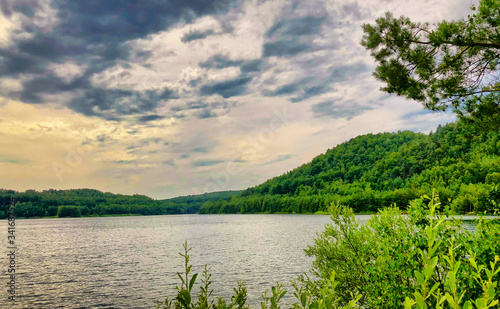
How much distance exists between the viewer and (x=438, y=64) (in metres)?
12.9

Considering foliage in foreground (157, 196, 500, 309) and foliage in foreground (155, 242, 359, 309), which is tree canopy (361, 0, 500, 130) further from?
foliage in foreground (155, 242, 359, 309)

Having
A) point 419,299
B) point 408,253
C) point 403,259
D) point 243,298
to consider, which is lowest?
point 403,259

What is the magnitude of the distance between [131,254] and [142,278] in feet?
69.9

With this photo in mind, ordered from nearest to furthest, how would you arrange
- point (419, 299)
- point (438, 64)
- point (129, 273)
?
point (419, 299) < point (438, 64) < point (129, 273)

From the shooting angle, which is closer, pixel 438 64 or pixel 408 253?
pixel 408 253

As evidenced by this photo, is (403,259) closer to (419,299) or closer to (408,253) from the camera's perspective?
(408,253)

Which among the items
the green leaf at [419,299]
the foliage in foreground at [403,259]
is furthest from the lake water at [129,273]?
the green leaf at [419,299]

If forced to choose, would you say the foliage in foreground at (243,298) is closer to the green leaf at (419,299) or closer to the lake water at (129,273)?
the green leaf at (419,299)

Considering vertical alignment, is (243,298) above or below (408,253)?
above

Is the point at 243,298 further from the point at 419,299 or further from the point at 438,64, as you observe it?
the point at 438,64

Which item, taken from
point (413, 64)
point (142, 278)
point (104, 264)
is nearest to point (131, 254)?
point (104, 264)

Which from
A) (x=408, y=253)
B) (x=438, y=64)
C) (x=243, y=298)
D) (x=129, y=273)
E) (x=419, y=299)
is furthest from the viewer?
(x=129, y=273)

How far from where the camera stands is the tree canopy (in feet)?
39.3

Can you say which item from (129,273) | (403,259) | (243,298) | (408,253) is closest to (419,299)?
(243,298)
